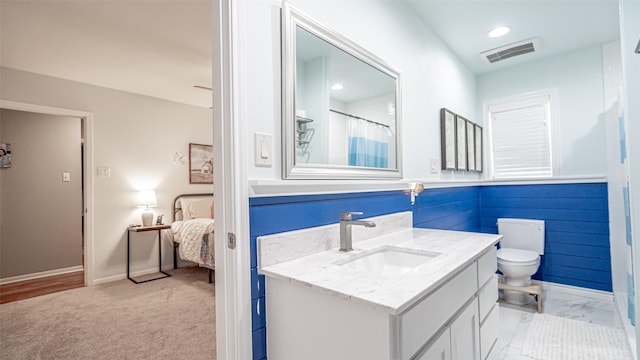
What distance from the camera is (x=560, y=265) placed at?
298 centimetres

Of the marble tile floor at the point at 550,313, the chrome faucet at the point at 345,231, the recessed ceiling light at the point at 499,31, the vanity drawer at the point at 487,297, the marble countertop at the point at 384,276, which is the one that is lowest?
the marble tile floor at the point at 550,313

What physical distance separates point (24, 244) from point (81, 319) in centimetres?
214

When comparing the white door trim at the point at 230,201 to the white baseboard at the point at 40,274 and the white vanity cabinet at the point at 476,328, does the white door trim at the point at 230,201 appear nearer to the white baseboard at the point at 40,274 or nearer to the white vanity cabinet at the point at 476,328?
the white vanity cabinet at the point at 476,328

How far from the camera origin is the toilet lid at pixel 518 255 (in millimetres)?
2633

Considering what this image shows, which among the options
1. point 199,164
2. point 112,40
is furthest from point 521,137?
point 199,164

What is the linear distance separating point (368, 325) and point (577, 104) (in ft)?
11.2

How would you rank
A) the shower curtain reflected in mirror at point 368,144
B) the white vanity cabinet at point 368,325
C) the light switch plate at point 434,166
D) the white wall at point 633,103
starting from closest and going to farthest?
the white vanity cabinet at point 368,325 < the white wall at point 633,103 < the shower curtain reflected in mirror at point 368,144 < the light switch plate at point 434,166

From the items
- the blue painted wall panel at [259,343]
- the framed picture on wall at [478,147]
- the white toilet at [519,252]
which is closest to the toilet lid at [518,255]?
the white toilet at [519,252]

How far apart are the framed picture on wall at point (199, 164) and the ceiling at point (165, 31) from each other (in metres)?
1.38

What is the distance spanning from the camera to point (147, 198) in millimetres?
3928

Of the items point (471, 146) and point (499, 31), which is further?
point (471, 146)

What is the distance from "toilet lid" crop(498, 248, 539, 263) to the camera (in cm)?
263

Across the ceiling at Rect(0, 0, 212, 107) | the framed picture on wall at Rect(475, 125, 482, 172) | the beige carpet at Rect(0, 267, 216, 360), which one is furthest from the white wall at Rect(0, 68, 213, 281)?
the framed picture on wall at Rect(475, 125, 482, 172)

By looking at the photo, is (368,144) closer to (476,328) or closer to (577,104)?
(476,328)
